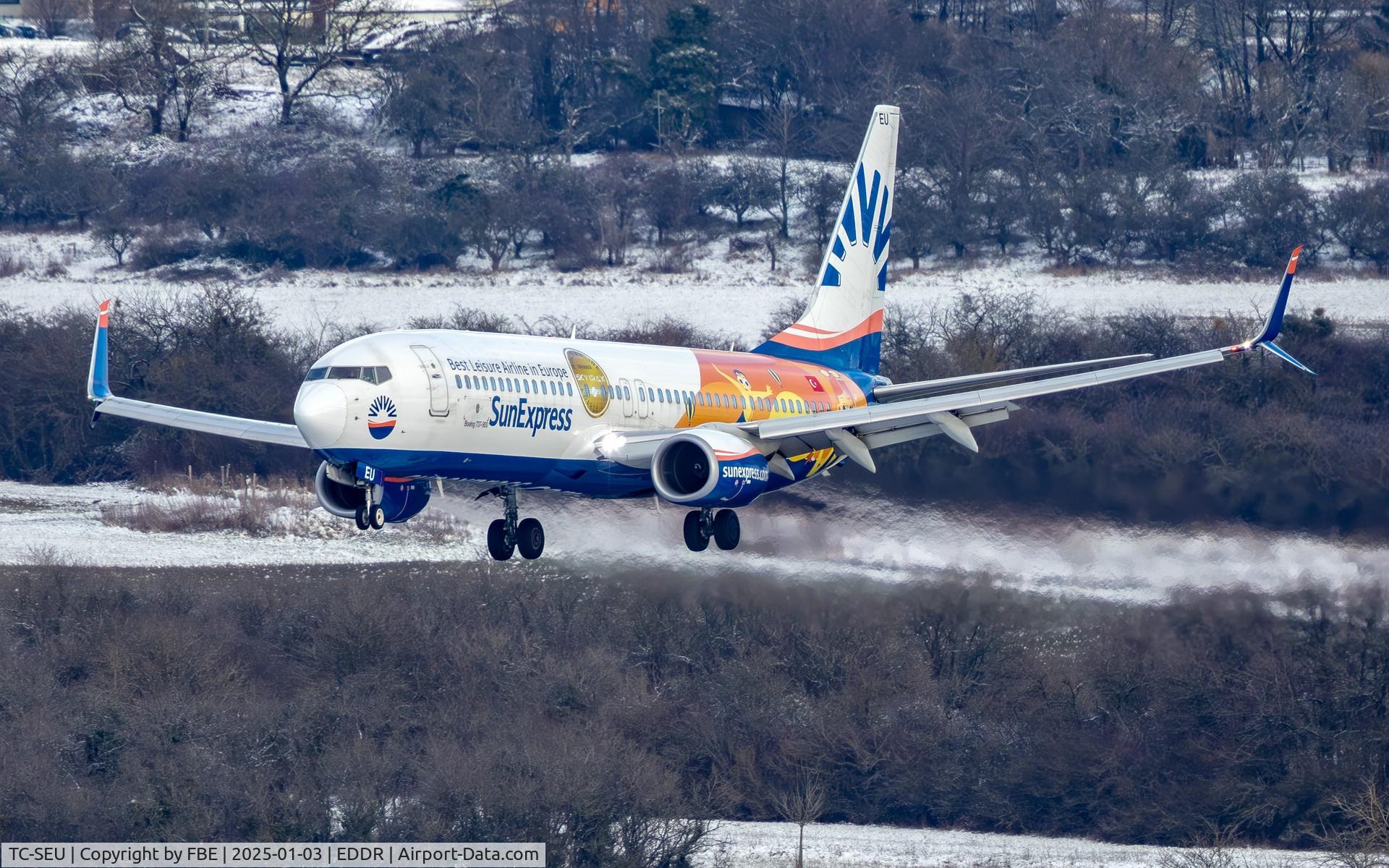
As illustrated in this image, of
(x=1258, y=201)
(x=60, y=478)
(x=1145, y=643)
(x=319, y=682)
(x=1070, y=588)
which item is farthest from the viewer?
(x=1258, y=201)

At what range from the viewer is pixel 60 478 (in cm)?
10350

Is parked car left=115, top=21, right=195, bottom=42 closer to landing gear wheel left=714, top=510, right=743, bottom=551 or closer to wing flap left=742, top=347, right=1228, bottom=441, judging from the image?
landing gear wheel left=714, top=510, right=743, bottom=551

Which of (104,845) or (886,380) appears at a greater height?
(886,380)

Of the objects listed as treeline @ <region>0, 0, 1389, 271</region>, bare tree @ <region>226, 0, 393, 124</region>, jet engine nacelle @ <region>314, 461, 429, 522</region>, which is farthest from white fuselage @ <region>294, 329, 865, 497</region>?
bare tree @ <region>226, 0, 393, 124</region>

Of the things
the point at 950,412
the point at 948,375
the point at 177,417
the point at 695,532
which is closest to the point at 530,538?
the point at 695,532

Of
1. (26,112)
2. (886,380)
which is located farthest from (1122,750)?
(26,112)

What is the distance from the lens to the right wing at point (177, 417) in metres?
53.5

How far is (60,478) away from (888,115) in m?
53.3

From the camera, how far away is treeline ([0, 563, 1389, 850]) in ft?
279

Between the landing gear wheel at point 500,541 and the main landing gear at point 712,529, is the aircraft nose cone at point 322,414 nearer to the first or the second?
the landing gear wheel at point 500,541

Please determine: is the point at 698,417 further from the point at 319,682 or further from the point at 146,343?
the point at 146,343

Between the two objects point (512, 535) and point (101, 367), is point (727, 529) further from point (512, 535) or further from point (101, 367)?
point (101, 367)

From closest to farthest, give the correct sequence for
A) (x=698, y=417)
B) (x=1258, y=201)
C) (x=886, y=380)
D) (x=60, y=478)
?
1. (x=698, y=417)
2. (x=886, y=380)
3. (x=60, y=478)
4. (x=1258, y=201)
